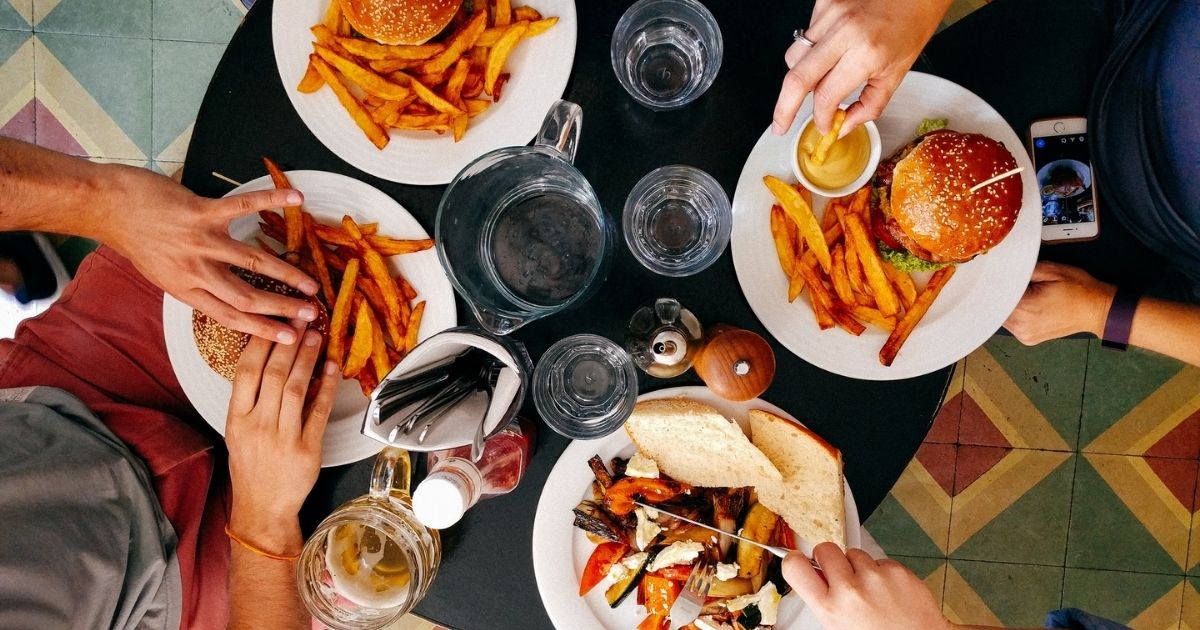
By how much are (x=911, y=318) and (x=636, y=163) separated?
66 cm

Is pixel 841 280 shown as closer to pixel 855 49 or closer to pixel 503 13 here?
pixel 855 49

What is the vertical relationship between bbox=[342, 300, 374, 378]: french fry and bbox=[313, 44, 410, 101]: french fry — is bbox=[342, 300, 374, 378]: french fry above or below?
below

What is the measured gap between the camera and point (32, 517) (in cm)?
145

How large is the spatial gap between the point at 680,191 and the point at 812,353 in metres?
0.45

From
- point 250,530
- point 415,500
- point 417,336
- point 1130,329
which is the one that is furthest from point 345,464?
point 1130,329

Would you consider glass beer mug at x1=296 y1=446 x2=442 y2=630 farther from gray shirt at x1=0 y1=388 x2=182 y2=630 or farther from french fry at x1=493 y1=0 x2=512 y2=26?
french fry at x1=493 y1=0 x2=512 y2=26

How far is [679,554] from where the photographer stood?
1582mm

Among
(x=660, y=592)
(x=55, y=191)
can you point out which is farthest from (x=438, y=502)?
(x=55, y=191)

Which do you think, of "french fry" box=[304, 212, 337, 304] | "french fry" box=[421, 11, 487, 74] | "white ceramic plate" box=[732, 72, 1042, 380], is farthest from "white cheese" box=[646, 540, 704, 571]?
"french fry" box=[421, 11, 487, 74]

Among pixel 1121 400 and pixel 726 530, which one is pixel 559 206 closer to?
pixel 726 530

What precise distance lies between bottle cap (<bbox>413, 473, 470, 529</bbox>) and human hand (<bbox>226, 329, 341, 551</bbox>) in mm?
428

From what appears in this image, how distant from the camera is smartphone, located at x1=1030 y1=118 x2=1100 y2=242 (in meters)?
1.64

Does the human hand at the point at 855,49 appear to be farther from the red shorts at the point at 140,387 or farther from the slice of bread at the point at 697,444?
the red shorts at the point at 140,387

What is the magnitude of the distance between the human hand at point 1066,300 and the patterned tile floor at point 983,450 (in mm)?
926
